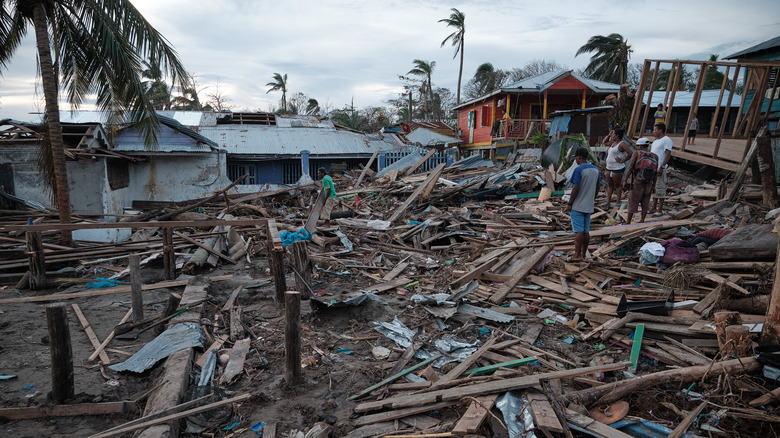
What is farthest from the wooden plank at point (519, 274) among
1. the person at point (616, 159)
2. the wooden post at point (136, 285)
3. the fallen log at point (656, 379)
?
the wooden post at point (136, 285)

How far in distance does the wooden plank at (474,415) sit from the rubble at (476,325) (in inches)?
0.6

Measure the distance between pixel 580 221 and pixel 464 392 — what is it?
13.8 feet

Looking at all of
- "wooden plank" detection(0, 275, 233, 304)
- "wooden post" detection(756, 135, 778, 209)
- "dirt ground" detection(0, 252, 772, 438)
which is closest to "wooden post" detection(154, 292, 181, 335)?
"dirt ground" detection(0, 252, 772, 438)

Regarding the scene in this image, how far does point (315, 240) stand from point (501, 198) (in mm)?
5973

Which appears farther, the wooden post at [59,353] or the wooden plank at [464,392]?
the wooden post at [59,353]

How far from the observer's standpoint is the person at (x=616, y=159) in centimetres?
831

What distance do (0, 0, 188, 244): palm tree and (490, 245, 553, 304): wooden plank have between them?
9117 mm

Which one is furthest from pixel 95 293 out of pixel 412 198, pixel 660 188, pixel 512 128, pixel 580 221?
pixel 512 128

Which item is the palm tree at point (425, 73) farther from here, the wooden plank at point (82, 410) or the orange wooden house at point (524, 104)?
the wooden plank at point (82, 410)

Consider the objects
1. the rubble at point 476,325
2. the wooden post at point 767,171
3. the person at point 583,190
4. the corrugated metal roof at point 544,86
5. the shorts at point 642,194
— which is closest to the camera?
the rubble at point 476,325

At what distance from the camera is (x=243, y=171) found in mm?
21016

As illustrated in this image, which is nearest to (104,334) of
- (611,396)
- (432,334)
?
(432,334)

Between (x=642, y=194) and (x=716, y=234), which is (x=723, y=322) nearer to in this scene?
(x=716, y=234)

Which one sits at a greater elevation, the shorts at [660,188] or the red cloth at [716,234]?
the shorts at [660,188]
